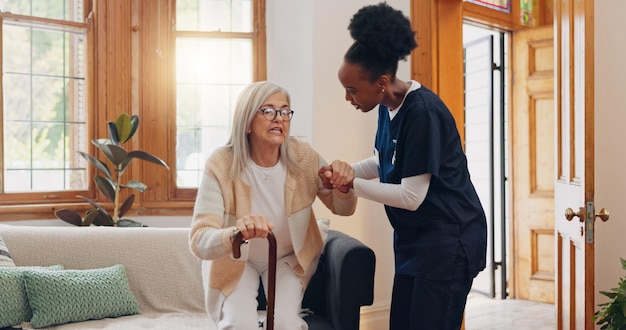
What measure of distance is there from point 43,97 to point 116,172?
2.41 ft

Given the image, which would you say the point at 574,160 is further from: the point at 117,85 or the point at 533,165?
the point at 117,85

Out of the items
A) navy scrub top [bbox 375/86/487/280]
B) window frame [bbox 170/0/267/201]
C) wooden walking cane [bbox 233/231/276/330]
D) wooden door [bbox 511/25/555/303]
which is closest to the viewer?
wooden walking cane [bbox 233/231/276/330]

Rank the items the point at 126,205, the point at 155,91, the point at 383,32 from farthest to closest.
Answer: the point at 155,91 → the point at 126,205 → the point at 383,32

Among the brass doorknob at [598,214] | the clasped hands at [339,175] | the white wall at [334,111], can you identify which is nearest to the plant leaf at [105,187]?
the white wall at [334,111]

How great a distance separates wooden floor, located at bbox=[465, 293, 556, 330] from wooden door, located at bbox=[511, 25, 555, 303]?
20cm

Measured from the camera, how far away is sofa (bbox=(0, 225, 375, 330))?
271 centimetres

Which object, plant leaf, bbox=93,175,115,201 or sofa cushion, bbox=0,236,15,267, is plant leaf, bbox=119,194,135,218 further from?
sofa cushion, bbox=0,236,15,267

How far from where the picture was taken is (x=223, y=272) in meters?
2.36

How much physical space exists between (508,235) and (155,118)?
10.1ft

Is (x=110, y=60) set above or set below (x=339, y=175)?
above

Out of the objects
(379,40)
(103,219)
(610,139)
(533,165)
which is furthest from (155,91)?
(533,165)

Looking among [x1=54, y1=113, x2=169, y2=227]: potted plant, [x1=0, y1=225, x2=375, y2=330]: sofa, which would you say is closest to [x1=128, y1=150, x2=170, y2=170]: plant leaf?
[x1=54, y1=113, x2=169, y2=227]: potted plant

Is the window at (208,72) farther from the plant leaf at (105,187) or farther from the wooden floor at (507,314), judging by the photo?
the wooden floor at (507,314)

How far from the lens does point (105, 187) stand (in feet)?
13.2
